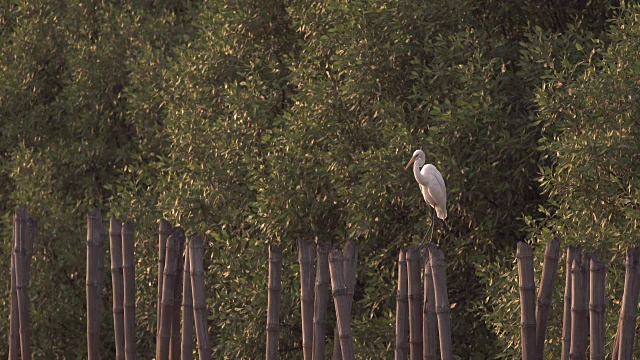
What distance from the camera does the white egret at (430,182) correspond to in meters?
10.8

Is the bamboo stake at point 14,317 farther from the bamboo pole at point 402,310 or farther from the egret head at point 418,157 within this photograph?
the egret head at point 418,157

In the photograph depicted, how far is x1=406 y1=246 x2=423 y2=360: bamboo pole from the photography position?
7.45 metres

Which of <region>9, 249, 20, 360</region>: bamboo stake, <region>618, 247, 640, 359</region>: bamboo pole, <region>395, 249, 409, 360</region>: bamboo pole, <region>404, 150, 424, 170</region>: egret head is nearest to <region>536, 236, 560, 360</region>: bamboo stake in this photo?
<region>618, 247, 640, 359</region>: bamboo pole

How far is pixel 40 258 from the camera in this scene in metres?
15.6

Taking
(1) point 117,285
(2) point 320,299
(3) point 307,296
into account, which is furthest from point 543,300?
(1) point 117,285

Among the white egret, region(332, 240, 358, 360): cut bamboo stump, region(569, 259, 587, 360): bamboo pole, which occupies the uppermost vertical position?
the white egret

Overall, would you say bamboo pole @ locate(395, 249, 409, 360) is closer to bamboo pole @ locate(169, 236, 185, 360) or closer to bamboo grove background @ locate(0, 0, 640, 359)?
bamboo pole @ locate(169, 236, 185, 360)

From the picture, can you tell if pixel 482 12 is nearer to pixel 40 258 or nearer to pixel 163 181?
pixel 163 181

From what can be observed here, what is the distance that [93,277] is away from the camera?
891 centimetres

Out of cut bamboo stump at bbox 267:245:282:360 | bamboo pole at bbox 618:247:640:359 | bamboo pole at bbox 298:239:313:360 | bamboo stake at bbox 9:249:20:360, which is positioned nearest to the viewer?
bamboo pole at bbox 618:247:640:359

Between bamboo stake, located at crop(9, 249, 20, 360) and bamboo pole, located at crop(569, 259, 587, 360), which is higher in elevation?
bamboo stake, located at crop(9, 249, 20, 360)

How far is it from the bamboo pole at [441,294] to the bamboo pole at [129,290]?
2379 mm

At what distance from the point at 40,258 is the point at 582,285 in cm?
1026

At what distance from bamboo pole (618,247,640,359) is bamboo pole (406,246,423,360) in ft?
4.23
